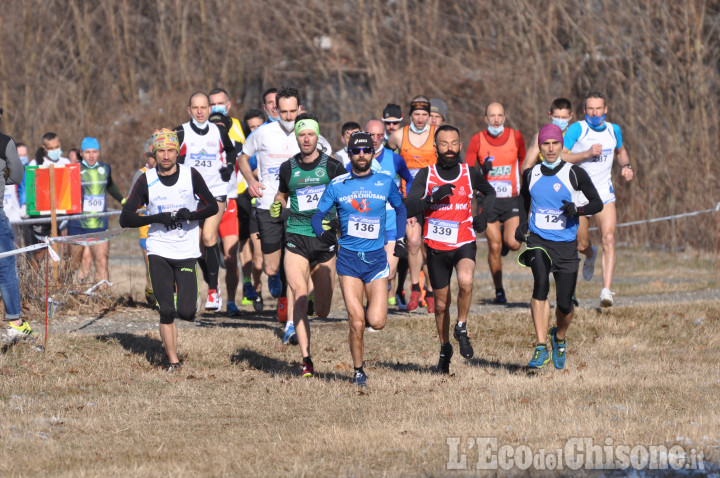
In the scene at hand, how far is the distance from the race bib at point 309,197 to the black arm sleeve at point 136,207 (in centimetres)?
139

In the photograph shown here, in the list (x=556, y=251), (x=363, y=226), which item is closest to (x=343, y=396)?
(x=363, y=226)

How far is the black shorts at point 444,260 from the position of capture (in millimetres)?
10328

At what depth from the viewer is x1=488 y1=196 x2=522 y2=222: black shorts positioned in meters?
13.6

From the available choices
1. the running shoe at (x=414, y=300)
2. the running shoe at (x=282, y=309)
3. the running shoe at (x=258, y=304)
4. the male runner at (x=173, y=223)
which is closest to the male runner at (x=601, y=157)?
the running shoe at (x=414, y=300)

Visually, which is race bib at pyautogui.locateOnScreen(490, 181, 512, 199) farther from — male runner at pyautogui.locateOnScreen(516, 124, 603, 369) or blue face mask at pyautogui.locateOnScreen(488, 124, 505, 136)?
male runner at pyautogui.locateOnScreen(516, 124, 603, 369)

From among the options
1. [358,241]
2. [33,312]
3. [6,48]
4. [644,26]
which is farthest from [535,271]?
[6,48]

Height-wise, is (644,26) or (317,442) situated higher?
(644,26)

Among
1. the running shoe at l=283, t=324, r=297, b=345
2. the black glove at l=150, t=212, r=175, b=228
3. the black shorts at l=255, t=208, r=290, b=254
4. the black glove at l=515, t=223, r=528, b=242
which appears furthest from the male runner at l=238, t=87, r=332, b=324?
the black glove at l=515, t=223, r=528, b=242

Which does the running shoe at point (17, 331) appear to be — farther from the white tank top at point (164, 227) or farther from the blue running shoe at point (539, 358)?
the blue running shoe at point (539, 358)

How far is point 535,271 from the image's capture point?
10.4 metres

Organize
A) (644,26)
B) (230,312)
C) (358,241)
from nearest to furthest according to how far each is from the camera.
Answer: (358,241)
(230,312)
(644,26)

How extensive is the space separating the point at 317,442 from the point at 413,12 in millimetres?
26823

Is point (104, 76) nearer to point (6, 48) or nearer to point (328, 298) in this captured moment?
point (6, 48)

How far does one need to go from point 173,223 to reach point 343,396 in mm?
2200
